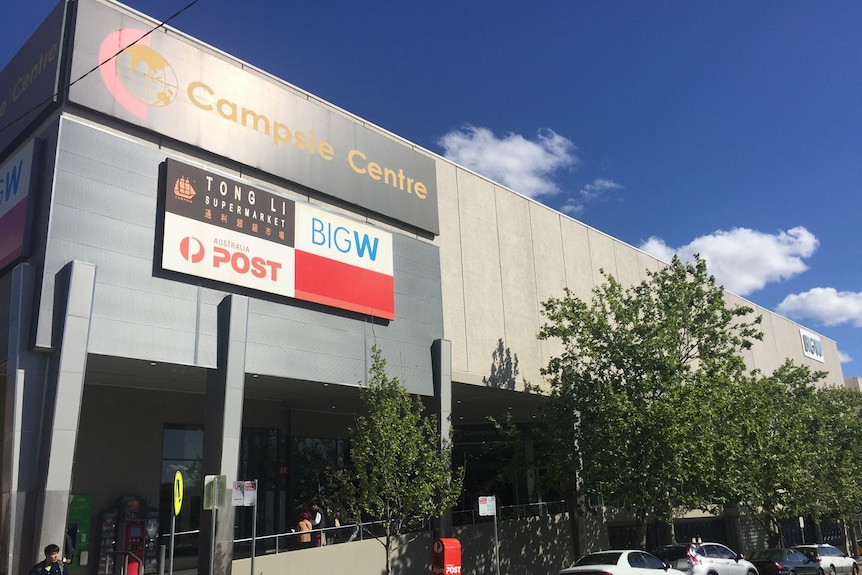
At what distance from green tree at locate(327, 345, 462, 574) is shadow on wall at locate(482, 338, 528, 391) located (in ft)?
18.9

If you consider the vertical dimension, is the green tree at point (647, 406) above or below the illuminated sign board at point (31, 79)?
below

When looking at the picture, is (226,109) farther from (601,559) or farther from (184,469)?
(601,559)

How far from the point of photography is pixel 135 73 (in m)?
17.4

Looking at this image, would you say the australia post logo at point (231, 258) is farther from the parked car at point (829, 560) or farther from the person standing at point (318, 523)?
the parked car at point (829, 560)

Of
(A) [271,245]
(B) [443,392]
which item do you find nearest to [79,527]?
(A) [271,245]

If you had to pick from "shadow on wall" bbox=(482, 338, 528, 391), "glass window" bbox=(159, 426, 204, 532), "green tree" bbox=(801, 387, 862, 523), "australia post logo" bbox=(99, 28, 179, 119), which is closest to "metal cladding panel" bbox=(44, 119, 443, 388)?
"australia post logo" bbox=(99, 28, 179, 119)

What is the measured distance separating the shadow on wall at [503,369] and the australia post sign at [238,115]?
4973 mm

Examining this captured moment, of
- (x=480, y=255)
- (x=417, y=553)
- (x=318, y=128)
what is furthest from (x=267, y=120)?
(x=417, y=553)

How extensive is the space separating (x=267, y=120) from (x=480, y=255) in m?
9.17

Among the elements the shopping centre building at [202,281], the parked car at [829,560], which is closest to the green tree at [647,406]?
the shopping centre building at [202,281]

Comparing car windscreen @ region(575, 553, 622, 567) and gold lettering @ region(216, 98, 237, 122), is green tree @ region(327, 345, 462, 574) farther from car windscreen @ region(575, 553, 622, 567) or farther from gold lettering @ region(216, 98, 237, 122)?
gold lettering @ region(216, 98, 237, 122)

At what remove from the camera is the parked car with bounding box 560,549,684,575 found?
688 inches

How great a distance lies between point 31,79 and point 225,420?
387 inches

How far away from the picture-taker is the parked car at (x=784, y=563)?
25.3 m
